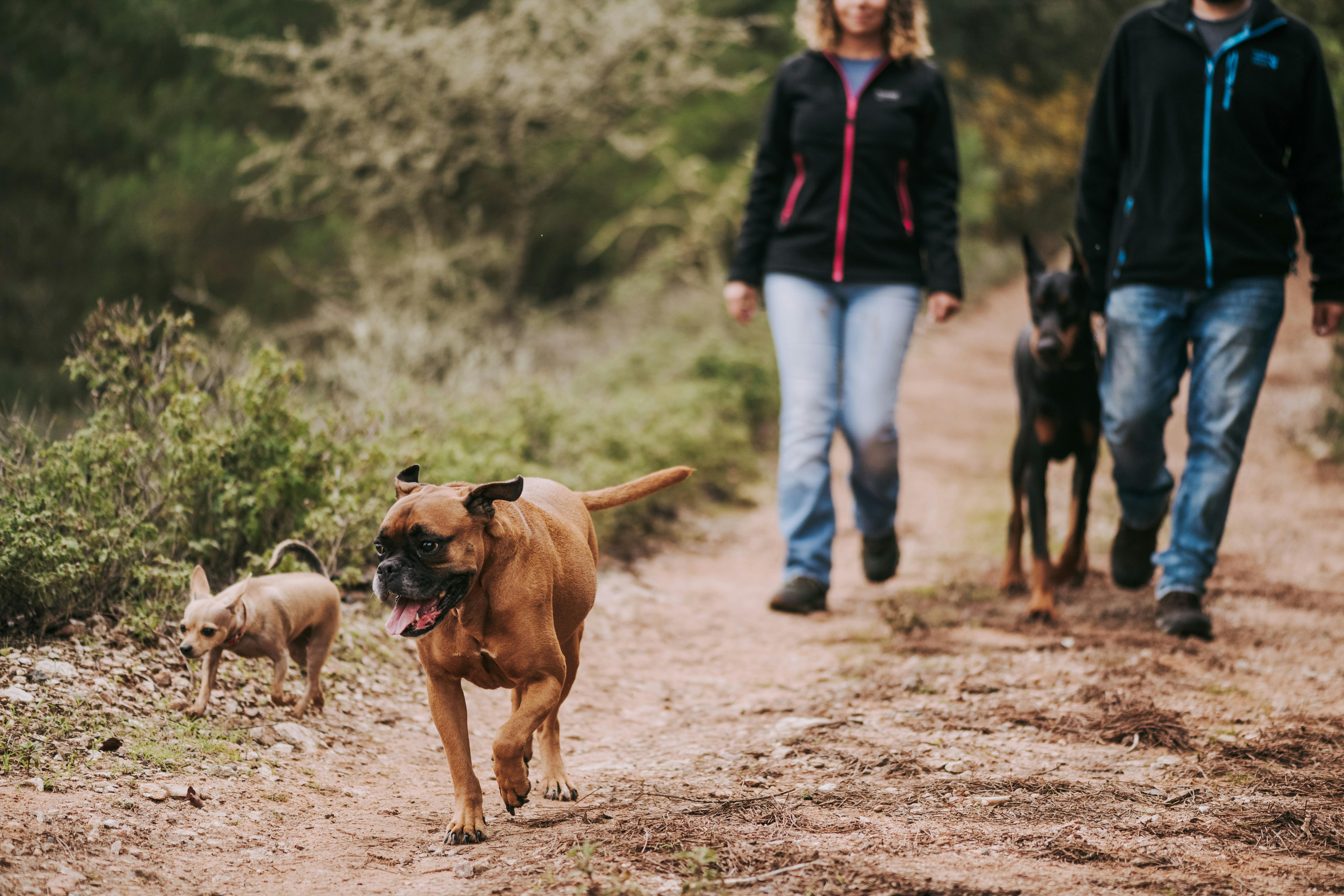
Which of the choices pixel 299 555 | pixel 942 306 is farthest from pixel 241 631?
pixel 942 306

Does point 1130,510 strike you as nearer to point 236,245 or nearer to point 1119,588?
point 1119,588

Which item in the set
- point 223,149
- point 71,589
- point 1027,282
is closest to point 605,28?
point 223,149

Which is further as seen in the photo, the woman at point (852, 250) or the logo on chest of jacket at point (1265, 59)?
the woman at point (852, 250)

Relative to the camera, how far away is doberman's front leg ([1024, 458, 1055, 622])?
479 cm

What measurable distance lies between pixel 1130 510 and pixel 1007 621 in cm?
73

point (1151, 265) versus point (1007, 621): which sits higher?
point (1151, 265)

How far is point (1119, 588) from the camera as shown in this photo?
209 inches

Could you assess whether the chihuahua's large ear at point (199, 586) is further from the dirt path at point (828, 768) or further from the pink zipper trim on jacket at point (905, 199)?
the pink zipper trim on jacket at point (905, 199)

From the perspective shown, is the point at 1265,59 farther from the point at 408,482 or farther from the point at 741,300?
the point at 408,482

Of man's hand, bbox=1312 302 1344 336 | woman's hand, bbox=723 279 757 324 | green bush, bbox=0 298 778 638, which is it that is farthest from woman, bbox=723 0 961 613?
man's hand, bbox=1312 302 1344 336

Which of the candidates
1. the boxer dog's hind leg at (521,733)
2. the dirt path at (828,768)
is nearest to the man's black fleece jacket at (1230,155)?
the dirt path at (828,768)

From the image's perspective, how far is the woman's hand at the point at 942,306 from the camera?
5.14m

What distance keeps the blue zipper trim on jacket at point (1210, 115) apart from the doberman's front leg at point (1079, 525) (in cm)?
99

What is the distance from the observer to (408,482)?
282cm
